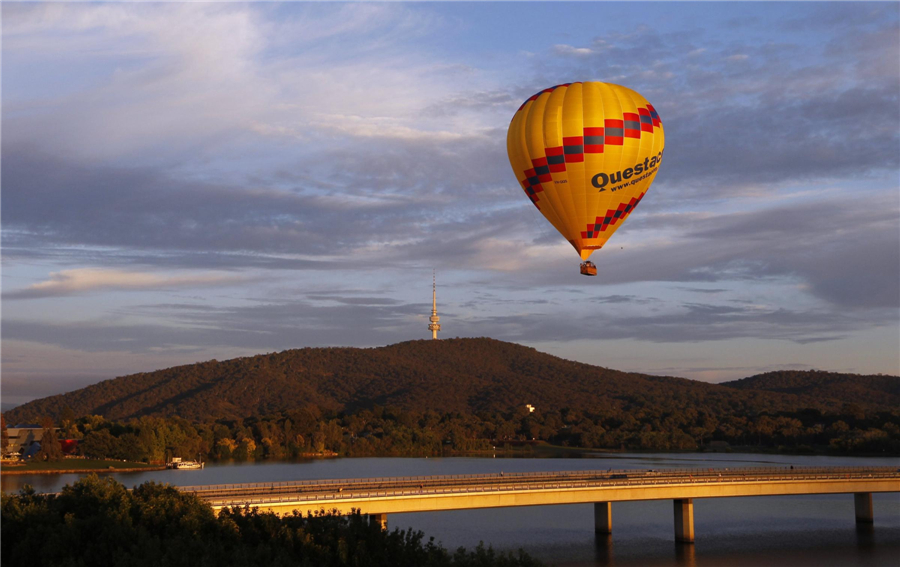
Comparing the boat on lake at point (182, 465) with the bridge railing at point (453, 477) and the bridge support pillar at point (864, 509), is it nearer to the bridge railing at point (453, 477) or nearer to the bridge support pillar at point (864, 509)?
the bridge railing at point (453, 477)

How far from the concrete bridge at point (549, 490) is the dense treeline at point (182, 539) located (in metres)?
7.20

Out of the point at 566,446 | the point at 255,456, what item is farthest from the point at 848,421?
the point at 255,456

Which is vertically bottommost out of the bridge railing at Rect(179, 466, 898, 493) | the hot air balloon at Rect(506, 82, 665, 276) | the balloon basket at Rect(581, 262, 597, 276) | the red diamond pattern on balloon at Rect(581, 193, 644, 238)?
the bridge railing at Rect(179, 466, 898, 493)

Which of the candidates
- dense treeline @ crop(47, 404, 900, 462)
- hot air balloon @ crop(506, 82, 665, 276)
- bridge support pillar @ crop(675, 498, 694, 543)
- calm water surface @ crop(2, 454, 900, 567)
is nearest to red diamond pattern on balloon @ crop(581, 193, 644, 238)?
hot air balloon @ crop(506, 82, 665, 276)

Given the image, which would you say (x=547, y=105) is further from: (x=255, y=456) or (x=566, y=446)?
(x=566, y=446)

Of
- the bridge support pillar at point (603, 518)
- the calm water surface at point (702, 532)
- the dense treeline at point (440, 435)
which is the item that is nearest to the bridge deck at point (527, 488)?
the bridge support pillar at point (603, 518)

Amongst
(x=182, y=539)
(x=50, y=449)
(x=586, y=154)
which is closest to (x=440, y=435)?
(x=50, y=449)

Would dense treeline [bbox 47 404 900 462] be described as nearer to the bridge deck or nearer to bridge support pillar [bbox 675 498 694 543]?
the bridge deck

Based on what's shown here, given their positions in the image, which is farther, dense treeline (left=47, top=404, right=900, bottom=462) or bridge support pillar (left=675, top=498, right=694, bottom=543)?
dense treeline (left=47, top=404, right=900, bottom=462)

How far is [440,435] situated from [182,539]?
Answer: 158 m

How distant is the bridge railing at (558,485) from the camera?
48759mm

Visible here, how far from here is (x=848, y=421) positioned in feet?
517

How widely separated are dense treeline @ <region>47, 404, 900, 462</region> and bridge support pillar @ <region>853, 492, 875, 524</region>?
73.0 m

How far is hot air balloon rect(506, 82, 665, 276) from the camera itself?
4444cm
